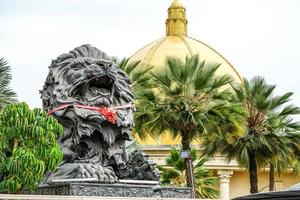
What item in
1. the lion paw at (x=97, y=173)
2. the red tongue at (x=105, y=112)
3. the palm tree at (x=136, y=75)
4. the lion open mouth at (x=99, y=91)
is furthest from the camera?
the palm tree at (x=136, y=75)

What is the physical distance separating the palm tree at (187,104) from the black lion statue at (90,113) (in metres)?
8.15

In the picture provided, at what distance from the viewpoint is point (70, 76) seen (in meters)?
16.3

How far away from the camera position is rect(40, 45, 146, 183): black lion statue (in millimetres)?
15750

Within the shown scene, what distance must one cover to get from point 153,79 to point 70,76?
991 centimetres

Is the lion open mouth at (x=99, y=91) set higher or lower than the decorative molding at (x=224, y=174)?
higher

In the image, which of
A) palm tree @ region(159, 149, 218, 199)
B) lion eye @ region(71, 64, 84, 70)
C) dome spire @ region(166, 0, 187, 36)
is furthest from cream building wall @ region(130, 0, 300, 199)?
lion eye @ region(71, 64, 84, 70)

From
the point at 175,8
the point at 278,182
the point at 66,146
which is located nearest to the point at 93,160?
the point at 66,146

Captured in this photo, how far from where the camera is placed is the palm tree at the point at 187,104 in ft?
81.2

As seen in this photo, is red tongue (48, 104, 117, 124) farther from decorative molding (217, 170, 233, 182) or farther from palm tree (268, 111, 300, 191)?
decorative molding (217, 170, 233, 182)

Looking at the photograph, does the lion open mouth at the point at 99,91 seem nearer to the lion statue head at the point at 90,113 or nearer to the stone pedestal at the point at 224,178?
the lion statue head at the point at 90,113

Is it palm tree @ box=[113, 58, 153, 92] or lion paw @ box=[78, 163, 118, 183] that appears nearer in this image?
lion paw @ box=[78, 163, 118, 183]

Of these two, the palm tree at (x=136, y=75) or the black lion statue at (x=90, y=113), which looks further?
the palm tree at (x=136, y=75)

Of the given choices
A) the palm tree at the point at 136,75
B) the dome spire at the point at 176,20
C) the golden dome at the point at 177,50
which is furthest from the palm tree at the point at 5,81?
the dome spire at the point at 176,20

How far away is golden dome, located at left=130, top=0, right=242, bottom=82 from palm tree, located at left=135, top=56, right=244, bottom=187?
26429 mm
